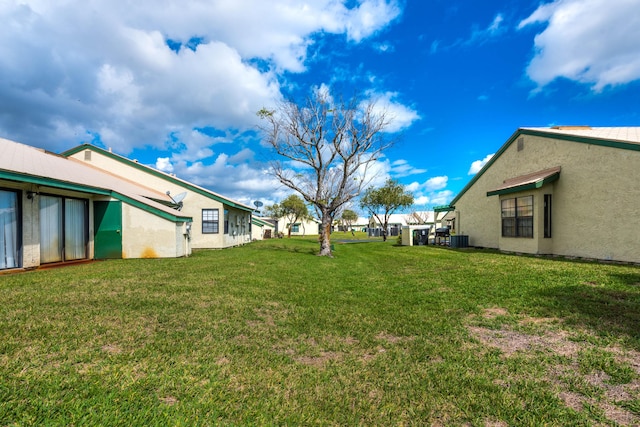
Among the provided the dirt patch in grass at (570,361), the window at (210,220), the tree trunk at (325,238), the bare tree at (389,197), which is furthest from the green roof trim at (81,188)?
the bare tree at (389,197)

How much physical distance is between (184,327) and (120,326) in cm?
85

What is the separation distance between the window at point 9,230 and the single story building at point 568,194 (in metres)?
17.6

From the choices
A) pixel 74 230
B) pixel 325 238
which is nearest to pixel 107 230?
pixel 74 230

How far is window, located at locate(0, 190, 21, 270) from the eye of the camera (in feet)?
28.4

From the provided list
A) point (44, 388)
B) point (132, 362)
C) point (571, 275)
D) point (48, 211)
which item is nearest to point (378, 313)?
point (132, 362)

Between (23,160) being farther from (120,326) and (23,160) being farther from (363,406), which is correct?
(363,406)

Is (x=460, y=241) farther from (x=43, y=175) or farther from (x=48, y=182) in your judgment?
(x=43, y=175)

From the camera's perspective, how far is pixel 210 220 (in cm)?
1945

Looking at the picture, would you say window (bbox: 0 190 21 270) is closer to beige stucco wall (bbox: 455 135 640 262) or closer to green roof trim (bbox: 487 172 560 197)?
green roof trim (bbox: 487 172 560 197)

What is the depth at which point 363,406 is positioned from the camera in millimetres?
2625

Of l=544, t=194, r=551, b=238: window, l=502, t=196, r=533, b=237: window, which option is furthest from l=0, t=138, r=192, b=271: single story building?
l=544, t=194, r=551, b=238: window

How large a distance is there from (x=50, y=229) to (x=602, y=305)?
14.8 m

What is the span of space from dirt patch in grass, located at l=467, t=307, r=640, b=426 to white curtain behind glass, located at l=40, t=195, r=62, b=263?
1257 cm

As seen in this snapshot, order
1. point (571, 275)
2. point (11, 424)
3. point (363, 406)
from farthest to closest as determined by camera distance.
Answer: point (571, 275) < point (363, 406) < point (11, 424)
